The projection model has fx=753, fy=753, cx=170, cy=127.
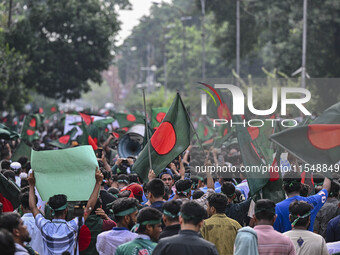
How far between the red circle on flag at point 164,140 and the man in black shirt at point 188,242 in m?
3.58

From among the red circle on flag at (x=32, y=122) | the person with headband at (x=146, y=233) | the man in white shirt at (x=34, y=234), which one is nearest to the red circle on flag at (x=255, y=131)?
the man in white shirt at (x=34, y=234)

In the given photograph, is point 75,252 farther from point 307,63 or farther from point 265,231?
point 307,63

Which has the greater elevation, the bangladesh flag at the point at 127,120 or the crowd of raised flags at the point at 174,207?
the crowd of raised flags at the point at 174,207

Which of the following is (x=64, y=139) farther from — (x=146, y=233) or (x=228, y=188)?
(x=146, y=233)

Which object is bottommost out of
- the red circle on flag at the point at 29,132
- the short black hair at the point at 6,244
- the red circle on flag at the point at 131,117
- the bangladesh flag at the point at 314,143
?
the red circle on flag at the point at 29,132

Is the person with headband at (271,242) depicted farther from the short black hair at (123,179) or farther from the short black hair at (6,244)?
the short black hair at (123,179)

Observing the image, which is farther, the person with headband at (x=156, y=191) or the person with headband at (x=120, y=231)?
the person with headband at (x=156, y=191)

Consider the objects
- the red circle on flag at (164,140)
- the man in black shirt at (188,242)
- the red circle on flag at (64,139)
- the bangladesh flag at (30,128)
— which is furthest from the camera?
the bangladesh flag at (30,128)

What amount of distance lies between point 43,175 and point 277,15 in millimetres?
34567

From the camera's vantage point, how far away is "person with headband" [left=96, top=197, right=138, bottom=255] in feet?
21.6

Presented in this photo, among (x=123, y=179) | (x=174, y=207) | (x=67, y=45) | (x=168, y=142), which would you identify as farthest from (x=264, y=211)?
(x=67, y=45)

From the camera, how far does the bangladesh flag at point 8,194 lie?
8.30 meters

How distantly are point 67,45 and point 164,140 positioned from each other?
32717mm

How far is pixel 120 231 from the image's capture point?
21.7 feet
